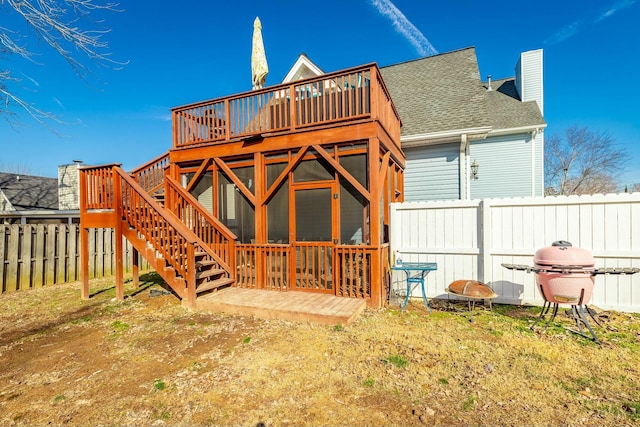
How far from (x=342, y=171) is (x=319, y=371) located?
137 inches

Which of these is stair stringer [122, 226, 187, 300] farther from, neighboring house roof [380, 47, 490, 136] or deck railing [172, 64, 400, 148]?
neighboring house roof [380, 47, 490, 136]

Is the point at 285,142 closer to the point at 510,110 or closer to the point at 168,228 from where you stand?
the point at 168,228

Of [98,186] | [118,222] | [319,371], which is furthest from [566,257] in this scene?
[98,186]

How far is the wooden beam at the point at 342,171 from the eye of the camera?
17.4 ft

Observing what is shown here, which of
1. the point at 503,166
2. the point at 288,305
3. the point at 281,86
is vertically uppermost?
the point at 281,86

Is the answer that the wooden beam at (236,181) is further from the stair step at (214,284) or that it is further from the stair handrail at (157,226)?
the stair step at (214,284)

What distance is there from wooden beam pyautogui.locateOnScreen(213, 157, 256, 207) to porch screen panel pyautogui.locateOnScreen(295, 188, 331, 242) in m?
1.03

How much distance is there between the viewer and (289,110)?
6.28 m

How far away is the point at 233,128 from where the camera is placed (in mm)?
6504

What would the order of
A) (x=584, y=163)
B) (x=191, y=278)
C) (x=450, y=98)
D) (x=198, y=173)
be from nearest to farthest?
(x=191, y=278), (x=198, y=173), (x=450, y=98), (x=584, y=163)

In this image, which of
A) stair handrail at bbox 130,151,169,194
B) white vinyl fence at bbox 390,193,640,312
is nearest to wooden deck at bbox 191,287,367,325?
white vinyl fence at bbox 390,193,640,312

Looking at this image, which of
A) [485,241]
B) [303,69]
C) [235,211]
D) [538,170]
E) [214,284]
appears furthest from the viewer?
[303,69]

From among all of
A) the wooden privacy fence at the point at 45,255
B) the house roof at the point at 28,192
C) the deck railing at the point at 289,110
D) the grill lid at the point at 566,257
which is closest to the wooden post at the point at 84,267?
the wooden privacy fence at the point at 45,255

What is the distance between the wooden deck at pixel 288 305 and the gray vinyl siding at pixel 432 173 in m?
4.50
